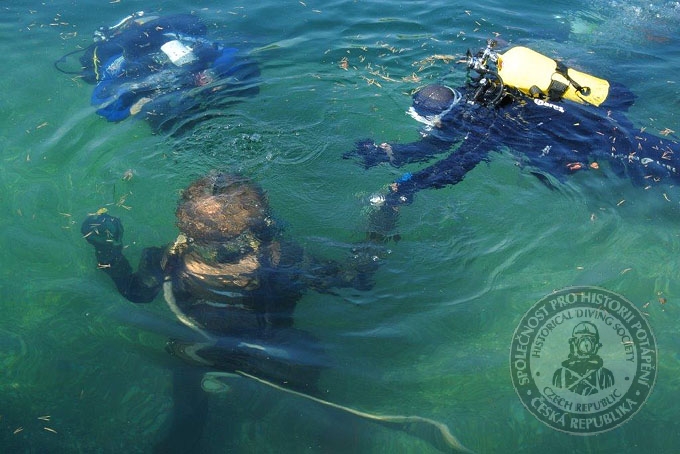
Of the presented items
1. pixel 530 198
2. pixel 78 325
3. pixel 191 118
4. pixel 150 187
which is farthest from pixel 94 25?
pixel 530 198

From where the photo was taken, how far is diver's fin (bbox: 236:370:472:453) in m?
3.96

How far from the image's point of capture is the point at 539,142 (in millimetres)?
5938

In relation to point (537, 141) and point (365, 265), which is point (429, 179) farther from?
point (537, 141)

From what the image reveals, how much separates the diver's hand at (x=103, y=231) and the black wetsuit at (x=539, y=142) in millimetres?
2596

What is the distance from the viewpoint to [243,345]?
4.48 meters

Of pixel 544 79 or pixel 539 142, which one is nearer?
pixel 544 79

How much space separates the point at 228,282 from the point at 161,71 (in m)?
3.99

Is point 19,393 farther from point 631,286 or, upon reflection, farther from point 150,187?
point 631,286

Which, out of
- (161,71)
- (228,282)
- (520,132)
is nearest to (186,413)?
(228,282)

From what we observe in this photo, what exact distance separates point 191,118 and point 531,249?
4235 mm

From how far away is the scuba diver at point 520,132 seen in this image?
5.57m

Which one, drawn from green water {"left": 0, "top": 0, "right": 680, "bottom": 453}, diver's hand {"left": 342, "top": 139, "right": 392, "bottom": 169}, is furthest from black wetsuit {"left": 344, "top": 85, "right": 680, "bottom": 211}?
green water {"left": 0, "top": 0, "right": 680, "bottom": 453}

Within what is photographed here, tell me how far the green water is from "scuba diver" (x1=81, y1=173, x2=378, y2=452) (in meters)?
0.14

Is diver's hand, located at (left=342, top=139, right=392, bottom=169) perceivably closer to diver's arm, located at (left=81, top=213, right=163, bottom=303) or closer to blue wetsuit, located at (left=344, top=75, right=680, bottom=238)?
blue wetsuit, located at (left=344, top=75, right=680, bottom=238)
